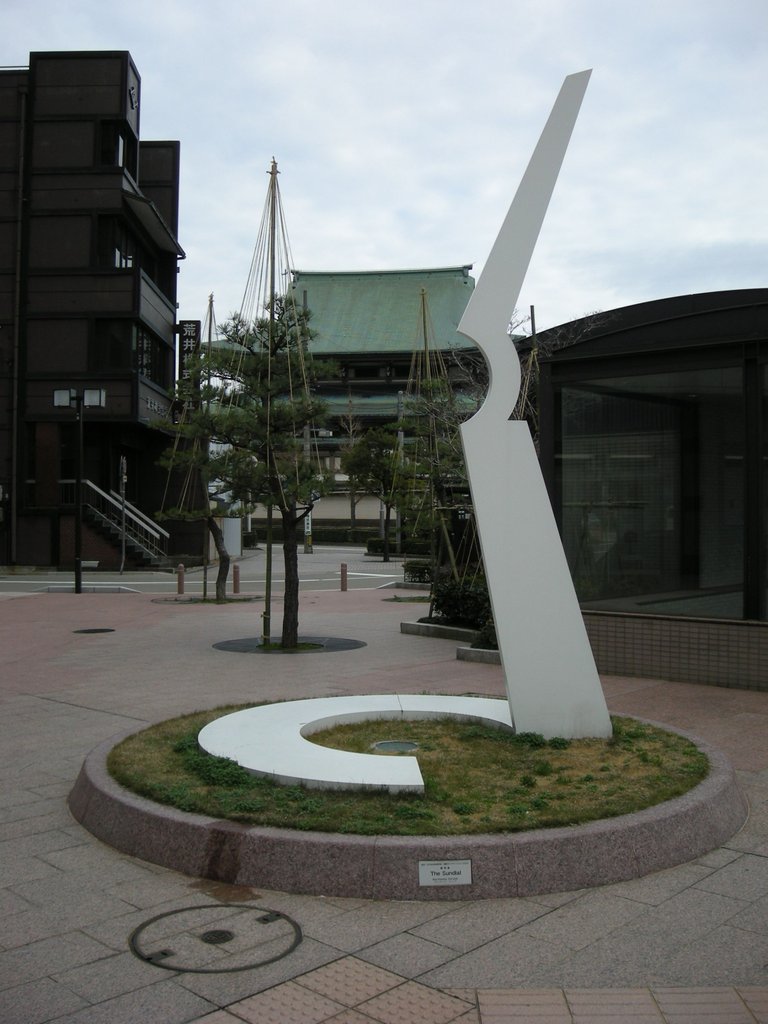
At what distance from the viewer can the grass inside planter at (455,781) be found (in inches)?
200

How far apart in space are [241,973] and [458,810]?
1.68 m

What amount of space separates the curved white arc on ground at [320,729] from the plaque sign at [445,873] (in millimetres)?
892

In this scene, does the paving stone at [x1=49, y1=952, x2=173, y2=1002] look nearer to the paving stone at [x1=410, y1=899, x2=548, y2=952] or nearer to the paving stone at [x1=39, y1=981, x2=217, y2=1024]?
the paving stone at [x1=39, y1=981, x2=217, y2=1024]

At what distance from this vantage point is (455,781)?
5848 millimetres

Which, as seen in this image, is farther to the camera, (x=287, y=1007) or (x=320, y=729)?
(x=320, y=729)

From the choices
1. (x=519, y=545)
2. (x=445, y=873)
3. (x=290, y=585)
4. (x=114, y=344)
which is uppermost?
A: (x=114, y=344)

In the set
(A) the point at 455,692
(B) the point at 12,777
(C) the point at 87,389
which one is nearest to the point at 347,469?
(C) the point at 87,389

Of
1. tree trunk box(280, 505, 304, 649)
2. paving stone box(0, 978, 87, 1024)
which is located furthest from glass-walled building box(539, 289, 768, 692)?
paving stone box(0, 978, 87, 1024)

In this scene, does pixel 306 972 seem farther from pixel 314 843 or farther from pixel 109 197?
pixel 109 197

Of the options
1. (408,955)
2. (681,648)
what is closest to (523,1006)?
(408,955)

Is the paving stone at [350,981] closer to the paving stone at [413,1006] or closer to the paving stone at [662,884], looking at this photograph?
the paving stone at [413,1006]

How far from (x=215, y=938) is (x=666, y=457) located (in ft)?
27.6

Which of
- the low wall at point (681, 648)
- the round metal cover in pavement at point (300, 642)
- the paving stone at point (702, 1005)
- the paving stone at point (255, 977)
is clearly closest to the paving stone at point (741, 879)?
the paving stone at point (702, 1005)

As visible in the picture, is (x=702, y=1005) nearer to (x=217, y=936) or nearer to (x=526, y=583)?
(x=217, y=936)
